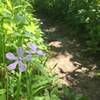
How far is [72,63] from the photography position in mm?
5078

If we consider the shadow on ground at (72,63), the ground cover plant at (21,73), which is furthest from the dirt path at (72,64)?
the ground cover plant at (21,73)

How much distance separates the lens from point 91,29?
5980 mm

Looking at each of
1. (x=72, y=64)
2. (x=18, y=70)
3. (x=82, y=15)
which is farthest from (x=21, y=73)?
(x=82, y=15)

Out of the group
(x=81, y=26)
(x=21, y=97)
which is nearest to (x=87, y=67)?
(x=81, y=26)

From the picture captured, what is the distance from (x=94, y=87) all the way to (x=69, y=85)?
366 millimetres

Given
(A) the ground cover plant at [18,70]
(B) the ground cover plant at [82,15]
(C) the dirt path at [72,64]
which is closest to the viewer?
(A) the ground cover plant at [18,70]

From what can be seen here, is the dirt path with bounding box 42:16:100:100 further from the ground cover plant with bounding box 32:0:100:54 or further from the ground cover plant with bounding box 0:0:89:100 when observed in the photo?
the ground cover plant with bounding box 0:0:89:100

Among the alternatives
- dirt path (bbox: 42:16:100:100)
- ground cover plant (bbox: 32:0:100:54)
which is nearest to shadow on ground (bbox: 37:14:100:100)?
dirt path (bbox: 42:16:100:100)

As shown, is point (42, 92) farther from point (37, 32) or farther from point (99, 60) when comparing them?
point (99, 60)

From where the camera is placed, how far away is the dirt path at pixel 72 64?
4.36m

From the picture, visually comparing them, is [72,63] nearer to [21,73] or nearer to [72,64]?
[72,64]

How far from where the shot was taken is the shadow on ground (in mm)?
4371

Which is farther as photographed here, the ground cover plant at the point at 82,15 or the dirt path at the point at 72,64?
the ground cover plant at the point at 82,15

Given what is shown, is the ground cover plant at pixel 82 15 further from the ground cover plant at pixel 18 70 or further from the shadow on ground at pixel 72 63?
the ground cover plant at pixel 18 70
